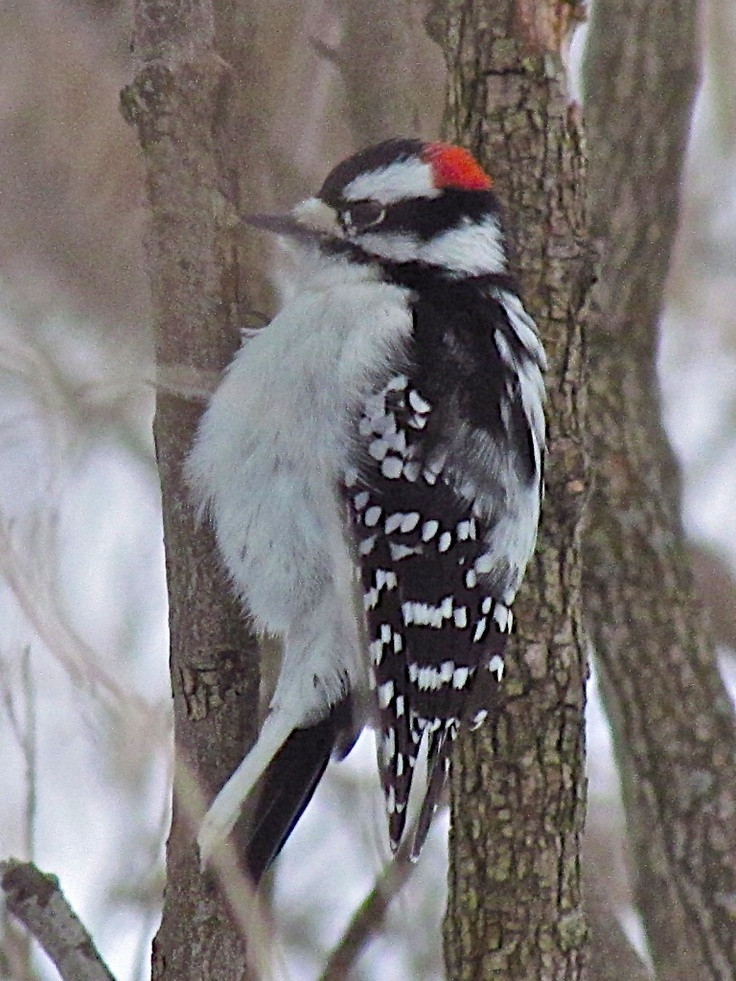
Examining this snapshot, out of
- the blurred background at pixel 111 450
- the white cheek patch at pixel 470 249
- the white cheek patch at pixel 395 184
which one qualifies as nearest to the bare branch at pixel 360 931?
the blurred background at pixel 111 450

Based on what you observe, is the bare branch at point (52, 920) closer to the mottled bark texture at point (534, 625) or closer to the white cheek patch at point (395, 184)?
the mottled bark texture at point (534, 625)

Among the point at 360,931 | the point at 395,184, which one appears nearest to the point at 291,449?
the point at 395,184

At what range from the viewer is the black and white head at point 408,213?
3201mm

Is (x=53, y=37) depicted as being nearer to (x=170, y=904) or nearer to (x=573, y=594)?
(x=573, y=594)

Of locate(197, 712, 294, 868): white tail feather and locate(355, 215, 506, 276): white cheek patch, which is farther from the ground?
locate(355, 215, 506, 276): white cheek patch

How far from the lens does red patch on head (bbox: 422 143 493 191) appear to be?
3154 mm

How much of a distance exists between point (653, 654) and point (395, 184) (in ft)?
5.03

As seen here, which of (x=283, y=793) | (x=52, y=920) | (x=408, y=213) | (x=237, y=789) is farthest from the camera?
(x=408, y=213)

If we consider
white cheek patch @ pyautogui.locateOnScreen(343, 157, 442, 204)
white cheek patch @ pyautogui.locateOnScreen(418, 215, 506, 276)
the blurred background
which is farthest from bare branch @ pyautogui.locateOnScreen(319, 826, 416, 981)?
white cheek patch @ pyautogui.locateOnScreen(343, 157, 442, 204)

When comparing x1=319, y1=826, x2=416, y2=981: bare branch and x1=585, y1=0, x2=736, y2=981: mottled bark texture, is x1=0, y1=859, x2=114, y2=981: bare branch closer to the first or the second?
x1=319, y1=826, x2=416, y2=981: bare branch

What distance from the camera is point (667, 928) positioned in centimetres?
402

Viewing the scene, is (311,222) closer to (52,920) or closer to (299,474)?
(299,474)

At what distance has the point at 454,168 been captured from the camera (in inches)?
125

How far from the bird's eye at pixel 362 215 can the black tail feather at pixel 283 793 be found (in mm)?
1084
